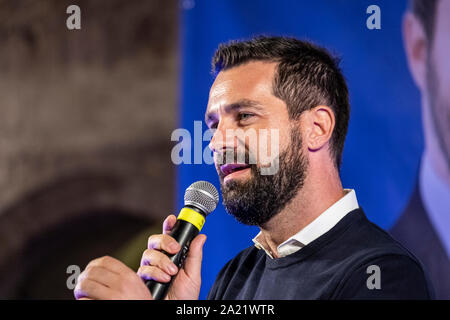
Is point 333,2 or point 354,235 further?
point 333,2

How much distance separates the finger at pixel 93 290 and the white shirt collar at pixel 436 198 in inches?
51.5

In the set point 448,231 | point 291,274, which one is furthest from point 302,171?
point 448,231

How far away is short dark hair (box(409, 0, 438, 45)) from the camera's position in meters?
1.96

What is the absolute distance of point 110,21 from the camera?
11.8 ft

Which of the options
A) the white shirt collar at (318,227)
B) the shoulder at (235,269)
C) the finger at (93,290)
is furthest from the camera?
the shoulder at (235,269)

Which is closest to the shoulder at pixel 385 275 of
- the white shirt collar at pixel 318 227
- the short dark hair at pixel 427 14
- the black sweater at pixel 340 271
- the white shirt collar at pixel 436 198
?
the black sweater at pixel 340 271

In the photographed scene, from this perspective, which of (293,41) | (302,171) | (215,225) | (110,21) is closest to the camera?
(302,171)

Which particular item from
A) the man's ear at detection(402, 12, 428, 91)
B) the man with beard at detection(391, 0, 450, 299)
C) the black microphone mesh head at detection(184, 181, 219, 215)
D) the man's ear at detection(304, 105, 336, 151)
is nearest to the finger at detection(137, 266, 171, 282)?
the black microphone mesh head at detection(184, 181, 219, 215)

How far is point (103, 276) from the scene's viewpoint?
111 centimetres

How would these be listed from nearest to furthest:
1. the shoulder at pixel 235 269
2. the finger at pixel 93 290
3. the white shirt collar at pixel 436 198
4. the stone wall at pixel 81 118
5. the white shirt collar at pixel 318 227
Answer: the finger at pixel 93 290, the white shirt collar at pixel 318 227, the shoulder at pixel 235 269, the white shirt collar at pixel 436 198, the stone wall at pixel 81 118

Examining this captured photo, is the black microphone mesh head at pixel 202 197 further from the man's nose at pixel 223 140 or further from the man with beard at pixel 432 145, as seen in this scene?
the man with beard at pixel 432 145

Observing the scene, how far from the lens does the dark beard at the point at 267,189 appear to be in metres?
1.46
